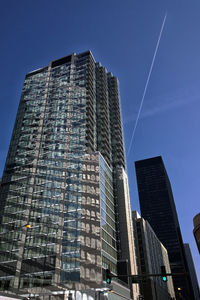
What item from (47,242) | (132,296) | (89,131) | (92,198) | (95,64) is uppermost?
(95,64)

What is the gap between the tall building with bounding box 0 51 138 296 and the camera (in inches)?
2596

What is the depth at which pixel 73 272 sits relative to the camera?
206ft

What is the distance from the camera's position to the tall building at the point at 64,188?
65938 mm

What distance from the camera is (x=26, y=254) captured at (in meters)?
69.6

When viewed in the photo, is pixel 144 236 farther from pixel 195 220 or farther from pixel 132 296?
pixel 195 220

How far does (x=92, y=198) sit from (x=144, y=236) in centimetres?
6253

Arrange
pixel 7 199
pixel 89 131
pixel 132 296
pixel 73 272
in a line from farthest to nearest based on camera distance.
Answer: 1. pixel 89 131
2. pixel 7 199
3. pixel 132 296
4. pixel 73 272

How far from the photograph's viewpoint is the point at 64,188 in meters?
79.6

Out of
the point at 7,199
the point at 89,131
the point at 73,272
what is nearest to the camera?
the point at 73,272

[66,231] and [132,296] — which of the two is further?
[132,296]

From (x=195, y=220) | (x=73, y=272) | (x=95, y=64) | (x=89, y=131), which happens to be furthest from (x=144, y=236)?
(x=195, y=220)

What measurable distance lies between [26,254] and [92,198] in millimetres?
22633

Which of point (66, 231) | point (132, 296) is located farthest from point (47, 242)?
point (132, 296)

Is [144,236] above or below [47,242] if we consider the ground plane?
above
